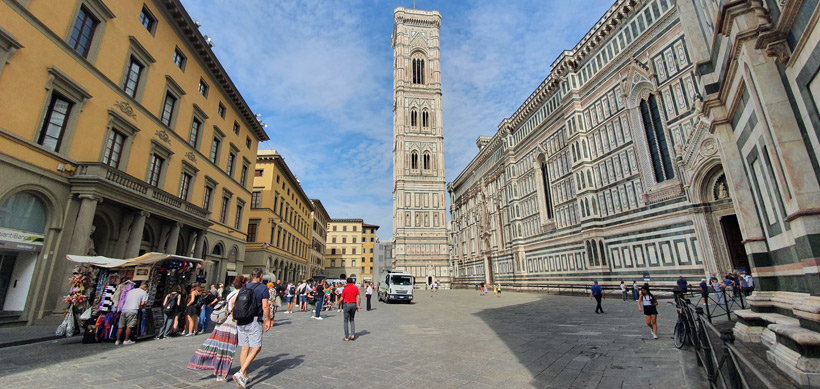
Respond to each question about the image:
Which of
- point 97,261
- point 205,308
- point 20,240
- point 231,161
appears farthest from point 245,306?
point 231,161

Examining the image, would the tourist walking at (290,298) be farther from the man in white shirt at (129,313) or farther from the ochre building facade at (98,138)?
the man in white shirt at (129,313)

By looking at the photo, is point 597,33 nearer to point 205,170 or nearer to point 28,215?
point 205,170

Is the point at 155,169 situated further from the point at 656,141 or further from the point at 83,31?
the point at 656,141

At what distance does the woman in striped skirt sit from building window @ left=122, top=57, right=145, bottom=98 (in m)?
14.6

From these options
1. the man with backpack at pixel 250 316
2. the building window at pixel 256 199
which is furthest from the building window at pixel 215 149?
the man with backpack at pixel 250 316

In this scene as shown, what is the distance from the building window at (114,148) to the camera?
13297 mm

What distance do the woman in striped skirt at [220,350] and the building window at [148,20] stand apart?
1694cm

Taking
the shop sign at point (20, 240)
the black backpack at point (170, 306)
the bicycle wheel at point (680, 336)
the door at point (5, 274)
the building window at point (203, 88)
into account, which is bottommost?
the bicycle wheel at point (680, 336)

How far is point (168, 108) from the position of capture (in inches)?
696

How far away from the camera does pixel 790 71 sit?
3.88m

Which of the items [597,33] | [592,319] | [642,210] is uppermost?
[597,33]

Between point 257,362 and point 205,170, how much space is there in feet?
59.5

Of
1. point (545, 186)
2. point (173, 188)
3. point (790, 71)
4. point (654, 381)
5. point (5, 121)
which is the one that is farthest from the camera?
point (545, 186)

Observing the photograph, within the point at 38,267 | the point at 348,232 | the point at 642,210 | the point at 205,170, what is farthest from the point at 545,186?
the point at 348,232
